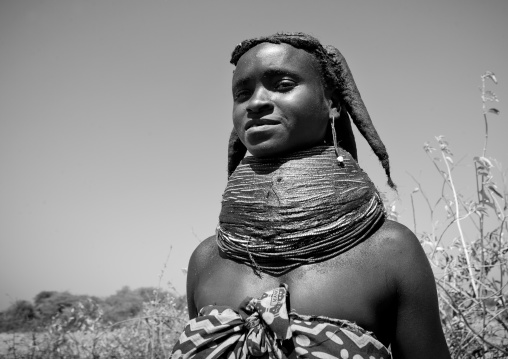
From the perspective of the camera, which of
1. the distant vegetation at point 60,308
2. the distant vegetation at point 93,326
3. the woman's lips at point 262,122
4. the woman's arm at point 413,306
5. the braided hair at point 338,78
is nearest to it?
the woman's arm at point 413,306

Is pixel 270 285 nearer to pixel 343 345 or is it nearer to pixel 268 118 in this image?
pixel 343 345

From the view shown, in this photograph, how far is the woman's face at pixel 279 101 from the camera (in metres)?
1.63

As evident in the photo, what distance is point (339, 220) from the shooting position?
1446 mm

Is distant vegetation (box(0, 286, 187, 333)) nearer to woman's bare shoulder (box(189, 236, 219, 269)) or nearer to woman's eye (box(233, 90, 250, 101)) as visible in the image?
woman's bare shoulder (box(189, 236, 219, 269))

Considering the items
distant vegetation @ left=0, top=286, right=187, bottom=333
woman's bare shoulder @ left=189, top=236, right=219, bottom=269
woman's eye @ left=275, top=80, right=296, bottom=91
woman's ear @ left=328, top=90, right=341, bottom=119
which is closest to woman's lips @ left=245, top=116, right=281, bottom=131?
woman's eye @ left=275, top=80, right=296, bottom=91

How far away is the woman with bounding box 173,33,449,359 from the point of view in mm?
1362

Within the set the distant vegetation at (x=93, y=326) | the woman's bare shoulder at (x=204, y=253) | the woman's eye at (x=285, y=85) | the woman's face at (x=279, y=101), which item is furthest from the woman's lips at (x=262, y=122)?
the distant vegetation at (x=93, y=326)

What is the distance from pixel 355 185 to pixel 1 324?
11820 mm

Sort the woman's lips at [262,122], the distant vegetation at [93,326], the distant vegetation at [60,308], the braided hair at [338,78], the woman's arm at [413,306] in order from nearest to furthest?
the woman's arm at [413,306] < the woman's lips at [262,122] < the braided hair at [338,78] < the distant vegetation at [93,326] < the distant vegetation at [60,308]

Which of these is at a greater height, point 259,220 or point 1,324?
point 259,220

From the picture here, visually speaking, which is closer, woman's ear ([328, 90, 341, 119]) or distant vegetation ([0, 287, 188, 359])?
woman's ear ([328, 90, 341, 119])

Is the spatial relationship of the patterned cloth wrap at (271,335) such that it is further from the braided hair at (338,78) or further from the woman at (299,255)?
the braided hair at (338,78)

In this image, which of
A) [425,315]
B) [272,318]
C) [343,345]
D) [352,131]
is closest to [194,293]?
[272,318]

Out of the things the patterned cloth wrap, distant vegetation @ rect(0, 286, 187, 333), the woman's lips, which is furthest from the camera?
distant vegetation @ rect(0, 286, 187, 333)
